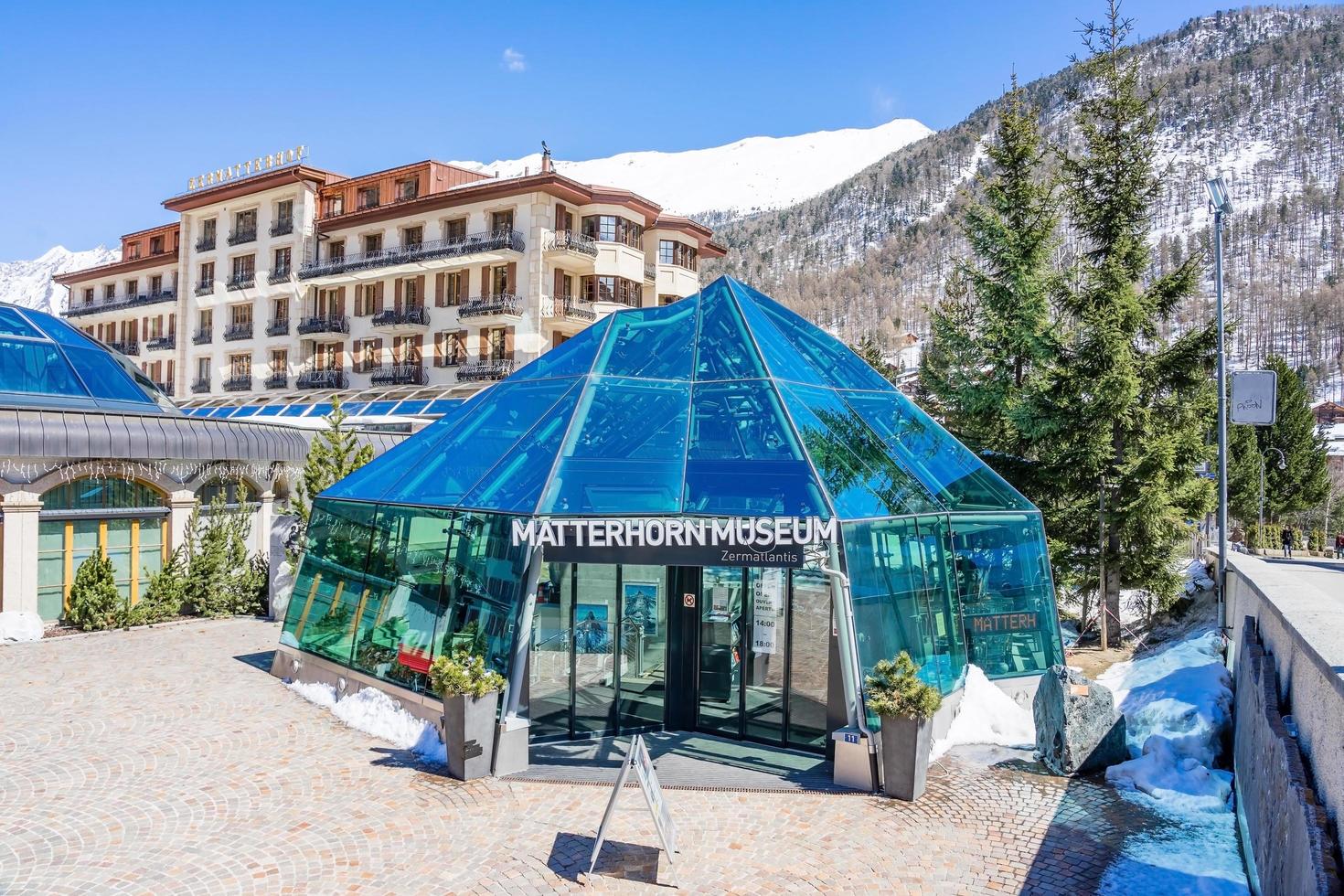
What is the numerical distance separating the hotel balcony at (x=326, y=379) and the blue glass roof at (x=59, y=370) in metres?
19.2

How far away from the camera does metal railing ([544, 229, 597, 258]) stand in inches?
1609

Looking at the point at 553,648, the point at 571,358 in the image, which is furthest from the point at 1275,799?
A: the point at 571,358

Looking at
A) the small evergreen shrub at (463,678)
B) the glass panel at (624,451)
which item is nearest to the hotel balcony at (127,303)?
the glass panel at (624,451)

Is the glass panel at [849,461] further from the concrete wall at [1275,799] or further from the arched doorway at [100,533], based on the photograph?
the arched doorway at [100,533]

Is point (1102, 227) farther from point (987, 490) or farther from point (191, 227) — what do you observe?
point (191, 227)

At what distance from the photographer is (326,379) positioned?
4659 centimetres

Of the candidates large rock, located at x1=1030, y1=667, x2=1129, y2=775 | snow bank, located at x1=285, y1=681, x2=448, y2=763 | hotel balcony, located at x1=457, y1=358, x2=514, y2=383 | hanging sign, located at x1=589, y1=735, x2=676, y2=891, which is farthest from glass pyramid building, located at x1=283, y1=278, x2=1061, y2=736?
hotel balcony, located at x1=457, y1=358, x2=514, y2=383

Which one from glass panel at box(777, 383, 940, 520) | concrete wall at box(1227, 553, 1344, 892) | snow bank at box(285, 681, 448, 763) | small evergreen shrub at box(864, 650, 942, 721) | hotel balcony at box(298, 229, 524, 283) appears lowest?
snow bank at box(285, 681, 448, 763)

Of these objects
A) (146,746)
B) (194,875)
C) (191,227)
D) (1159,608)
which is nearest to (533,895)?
(194,875)

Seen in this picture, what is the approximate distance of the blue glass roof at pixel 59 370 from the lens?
23078 millimetres

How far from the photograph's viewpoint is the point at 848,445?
14031 millimetres

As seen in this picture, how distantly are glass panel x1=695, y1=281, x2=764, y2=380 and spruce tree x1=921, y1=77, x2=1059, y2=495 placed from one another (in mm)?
10789

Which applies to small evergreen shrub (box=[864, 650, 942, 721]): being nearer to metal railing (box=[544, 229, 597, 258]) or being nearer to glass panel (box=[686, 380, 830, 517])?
glass panel (box=[686, 380, 830, 517])

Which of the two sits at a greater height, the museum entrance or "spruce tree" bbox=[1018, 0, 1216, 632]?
"spruce tree" bbox=[1018, 0, 1216, 632]
